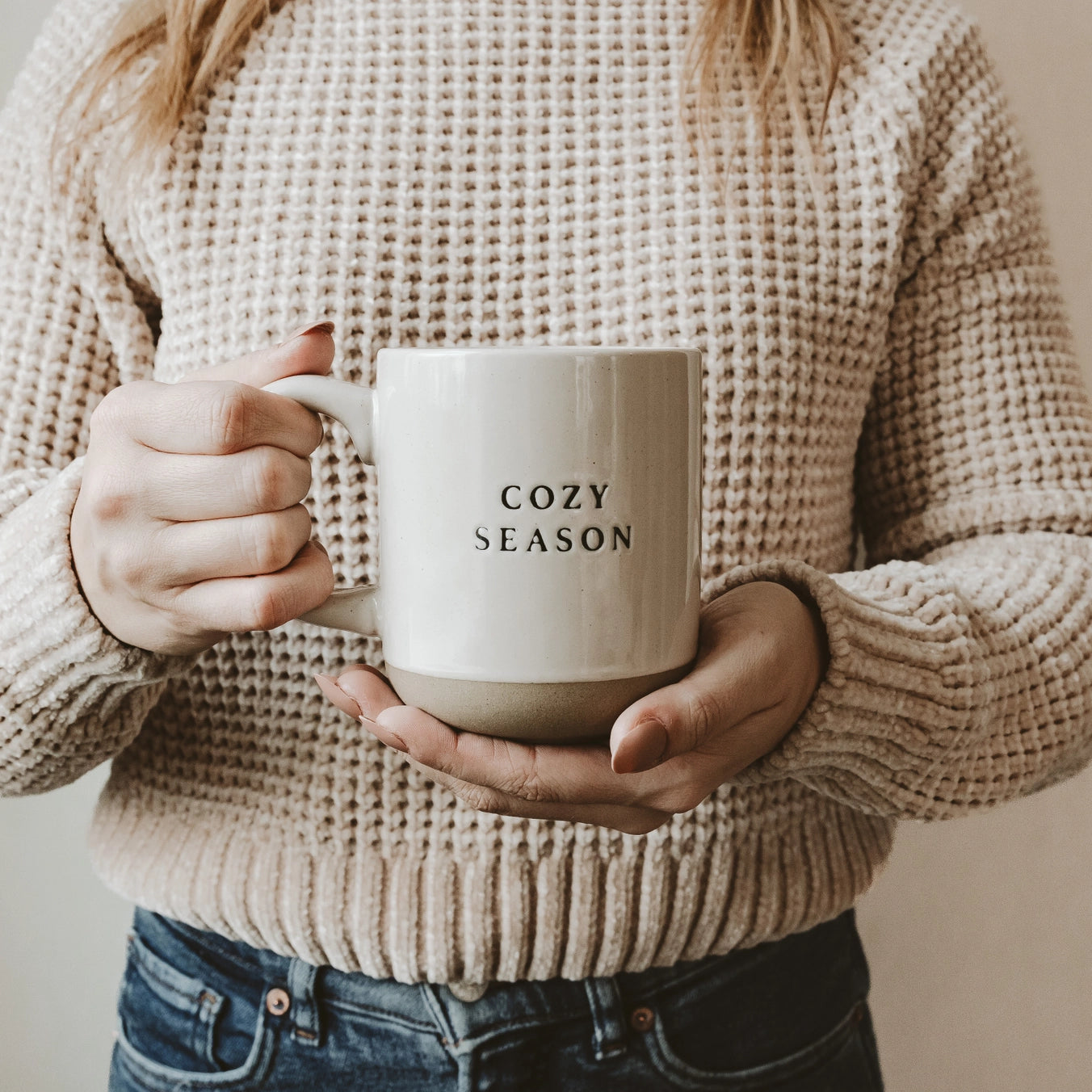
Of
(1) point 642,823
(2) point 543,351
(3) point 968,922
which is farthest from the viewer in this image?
(3) point 968,922

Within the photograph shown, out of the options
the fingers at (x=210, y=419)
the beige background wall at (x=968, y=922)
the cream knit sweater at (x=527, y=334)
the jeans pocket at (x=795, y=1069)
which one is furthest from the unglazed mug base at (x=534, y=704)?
the beige background wall at (x=968, y=922)

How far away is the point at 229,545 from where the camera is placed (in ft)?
1.22

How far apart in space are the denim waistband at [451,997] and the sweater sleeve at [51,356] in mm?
165

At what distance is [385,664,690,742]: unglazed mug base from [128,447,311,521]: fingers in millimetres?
86

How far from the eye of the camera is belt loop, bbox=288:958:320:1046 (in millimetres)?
609

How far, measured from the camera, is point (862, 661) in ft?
1.57

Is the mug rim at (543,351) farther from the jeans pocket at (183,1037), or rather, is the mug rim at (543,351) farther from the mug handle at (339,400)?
the jeans pocket at (183,1037)

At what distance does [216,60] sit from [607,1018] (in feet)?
2.04

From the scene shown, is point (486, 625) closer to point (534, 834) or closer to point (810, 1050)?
point (534, 834)

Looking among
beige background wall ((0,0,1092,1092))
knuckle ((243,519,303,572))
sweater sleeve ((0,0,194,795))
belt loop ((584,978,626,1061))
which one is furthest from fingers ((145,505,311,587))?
beige background wall ((0,0,1092,1092))

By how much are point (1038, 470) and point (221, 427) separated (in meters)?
0.51

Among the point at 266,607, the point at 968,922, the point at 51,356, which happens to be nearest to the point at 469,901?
the point at 266,607

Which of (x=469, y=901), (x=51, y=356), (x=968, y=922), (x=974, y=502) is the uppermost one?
(x=51, y=356)

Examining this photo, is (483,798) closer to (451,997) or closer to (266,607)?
(266,607)
